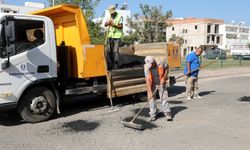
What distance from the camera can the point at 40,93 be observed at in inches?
311

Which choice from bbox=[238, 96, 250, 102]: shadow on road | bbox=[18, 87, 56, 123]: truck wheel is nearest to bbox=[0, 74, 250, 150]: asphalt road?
bbox=[18, 87, 56, 123]: truck wheel

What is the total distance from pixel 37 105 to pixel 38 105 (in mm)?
29

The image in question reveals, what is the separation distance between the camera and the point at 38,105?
7852 mm

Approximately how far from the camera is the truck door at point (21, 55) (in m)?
7.13

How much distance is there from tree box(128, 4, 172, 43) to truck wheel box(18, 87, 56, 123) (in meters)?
24.7

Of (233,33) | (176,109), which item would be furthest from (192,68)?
(233,33)

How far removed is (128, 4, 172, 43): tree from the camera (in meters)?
32.5

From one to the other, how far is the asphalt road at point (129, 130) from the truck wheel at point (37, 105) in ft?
0.59

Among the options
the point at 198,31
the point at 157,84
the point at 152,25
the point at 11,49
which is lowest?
the point at 157,84

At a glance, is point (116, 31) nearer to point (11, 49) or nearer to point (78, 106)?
point (78, 106)

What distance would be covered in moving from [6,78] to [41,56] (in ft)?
3.06

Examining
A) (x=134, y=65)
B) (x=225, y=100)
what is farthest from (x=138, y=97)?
(x=225, y=100)

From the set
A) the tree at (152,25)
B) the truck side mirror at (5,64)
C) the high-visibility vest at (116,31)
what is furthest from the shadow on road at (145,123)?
the tree at (152,25)

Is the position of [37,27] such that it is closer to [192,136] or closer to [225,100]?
[192,136]
